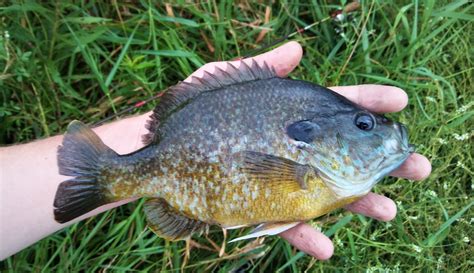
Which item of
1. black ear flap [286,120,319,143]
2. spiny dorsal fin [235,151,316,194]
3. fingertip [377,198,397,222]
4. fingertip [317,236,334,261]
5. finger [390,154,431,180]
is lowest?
fingertip [317,236,334,261]

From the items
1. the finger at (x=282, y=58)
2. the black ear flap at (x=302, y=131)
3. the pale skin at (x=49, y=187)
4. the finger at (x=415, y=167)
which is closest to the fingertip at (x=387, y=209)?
the pale skin at (x=49, y=187)

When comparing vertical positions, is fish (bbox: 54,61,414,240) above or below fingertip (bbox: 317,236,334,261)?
above

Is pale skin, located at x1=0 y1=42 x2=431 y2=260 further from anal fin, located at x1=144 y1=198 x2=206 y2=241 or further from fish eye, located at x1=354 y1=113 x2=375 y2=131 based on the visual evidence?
anal fin, located at x1=144 y1=198 x2=206 y2=241

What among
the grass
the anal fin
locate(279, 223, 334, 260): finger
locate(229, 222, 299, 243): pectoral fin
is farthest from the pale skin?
the anal fin

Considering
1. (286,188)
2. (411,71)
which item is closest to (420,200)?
(411,71)

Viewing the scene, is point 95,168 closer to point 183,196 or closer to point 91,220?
point 183,196

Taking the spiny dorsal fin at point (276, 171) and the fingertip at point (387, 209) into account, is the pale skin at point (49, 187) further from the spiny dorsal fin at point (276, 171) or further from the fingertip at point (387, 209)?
the spiny dorsal fin at point (276, 171)
